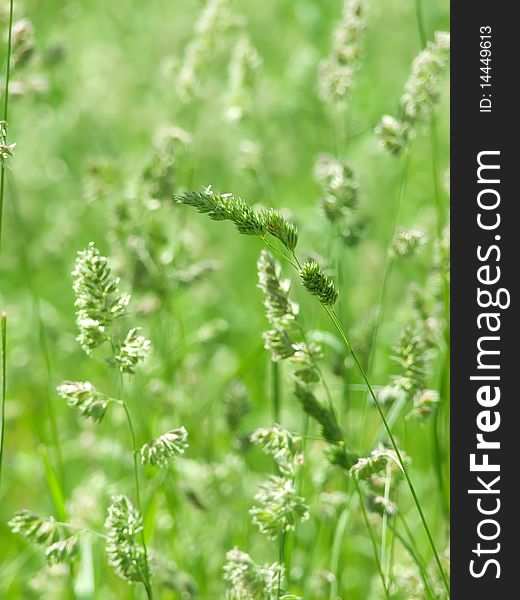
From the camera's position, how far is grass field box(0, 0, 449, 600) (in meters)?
1.63

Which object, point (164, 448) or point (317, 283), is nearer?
point (317, 283)

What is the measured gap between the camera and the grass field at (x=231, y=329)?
64.2 inches

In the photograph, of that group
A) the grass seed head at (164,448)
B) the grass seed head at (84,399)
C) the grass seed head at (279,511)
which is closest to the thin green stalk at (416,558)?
the grass seed head at (279,511)

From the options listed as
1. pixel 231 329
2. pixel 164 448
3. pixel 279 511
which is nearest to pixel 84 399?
pixel 164 448

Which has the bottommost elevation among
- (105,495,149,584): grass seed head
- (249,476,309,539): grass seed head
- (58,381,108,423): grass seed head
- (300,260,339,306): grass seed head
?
(105,495,149,584): grass seed head

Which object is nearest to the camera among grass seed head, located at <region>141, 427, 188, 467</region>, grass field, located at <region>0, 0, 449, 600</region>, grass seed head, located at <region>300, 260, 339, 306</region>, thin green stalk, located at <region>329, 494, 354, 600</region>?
grass seed head, located at <region>300, 260, 339, 306</region>

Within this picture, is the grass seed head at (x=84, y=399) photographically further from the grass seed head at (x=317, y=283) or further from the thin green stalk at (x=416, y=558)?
the thin green stalk at (x=416, y=558)

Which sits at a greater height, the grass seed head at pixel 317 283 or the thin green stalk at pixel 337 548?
the grass seed head at pixel 317 283

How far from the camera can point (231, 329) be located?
10.9ft

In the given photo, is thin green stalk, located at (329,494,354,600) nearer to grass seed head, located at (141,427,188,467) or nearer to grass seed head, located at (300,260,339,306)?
grass seed head, located at (141,427,188,467)

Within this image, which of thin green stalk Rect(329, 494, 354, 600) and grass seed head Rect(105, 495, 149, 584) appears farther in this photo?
thin green stalk Rect(329, 494, 354, 600)

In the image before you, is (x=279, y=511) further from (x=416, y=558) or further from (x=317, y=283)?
(x=317, y=283)

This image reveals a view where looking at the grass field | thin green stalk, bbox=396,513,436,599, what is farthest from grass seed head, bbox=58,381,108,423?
thin green stalk, bbox=396,513,436,599

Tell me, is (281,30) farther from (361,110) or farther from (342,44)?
(342,44)
